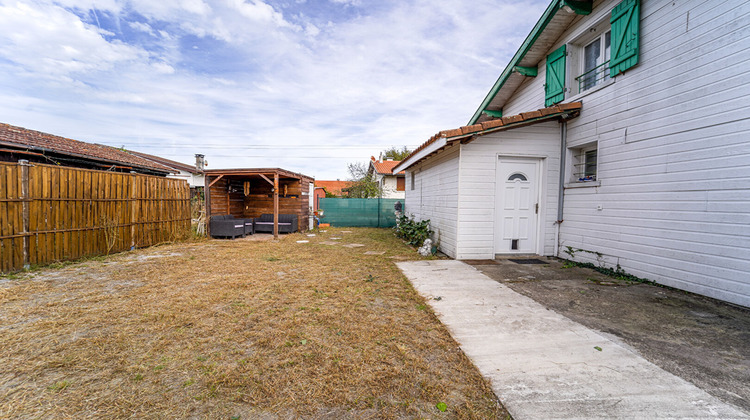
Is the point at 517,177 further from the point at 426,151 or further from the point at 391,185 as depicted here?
the point at 391,185

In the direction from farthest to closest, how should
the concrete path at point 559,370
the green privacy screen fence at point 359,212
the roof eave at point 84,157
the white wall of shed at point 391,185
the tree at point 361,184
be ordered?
the white wall of shed at point 391,185, the tree at point 361,184, the green privacy screen fence at point 359,212, the roof eave at point 84,157, the concrete path at point 559,370

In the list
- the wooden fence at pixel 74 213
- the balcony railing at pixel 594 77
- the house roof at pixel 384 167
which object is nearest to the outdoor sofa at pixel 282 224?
the wooden fence at pixel 74 213

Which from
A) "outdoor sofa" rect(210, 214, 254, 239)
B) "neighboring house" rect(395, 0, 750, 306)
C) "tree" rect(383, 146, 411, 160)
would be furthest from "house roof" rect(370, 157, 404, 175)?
"neighboring house" rect(395, 0, 750, 306)

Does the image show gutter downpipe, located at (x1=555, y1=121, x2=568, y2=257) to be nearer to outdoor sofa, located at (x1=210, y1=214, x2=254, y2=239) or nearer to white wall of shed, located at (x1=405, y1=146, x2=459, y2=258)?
white wall of shed, located at (x1=405, y1=146, x2=459, y2=258)

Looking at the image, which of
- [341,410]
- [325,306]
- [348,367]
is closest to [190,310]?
[325,306]

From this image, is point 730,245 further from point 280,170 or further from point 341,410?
point 280,170

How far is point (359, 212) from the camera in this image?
15023mm

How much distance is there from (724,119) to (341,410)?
5.61m

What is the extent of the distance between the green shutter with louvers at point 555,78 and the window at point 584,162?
4.37 feet

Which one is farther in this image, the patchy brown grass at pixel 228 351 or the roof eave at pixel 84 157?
the roof eave at pixel 84 157

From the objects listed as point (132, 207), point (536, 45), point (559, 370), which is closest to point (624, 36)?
point (536, 45)

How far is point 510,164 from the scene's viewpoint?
6.16 metres

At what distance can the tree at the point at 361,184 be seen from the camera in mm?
19094

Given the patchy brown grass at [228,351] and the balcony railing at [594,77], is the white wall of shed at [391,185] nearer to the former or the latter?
the balcony railing at [594,77]
